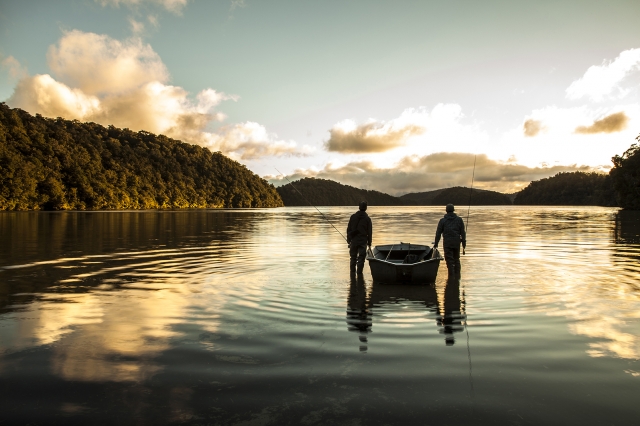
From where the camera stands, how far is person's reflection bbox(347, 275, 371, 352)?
8414 millimetres

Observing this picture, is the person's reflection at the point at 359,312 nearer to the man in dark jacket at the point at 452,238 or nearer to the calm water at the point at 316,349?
the calm water at the point at 316,349

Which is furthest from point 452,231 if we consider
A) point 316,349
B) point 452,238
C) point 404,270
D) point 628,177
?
point 628,177

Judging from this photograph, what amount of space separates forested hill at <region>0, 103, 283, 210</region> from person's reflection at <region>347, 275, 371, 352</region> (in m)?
91.3

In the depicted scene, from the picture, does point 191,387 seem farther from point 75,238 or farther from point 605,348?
point 75,238

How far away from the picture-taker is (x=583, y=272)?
16016 millimetres

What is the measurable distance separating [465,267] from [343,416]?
532 inches

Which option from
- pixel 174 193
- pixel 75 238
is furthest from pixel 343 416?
pixel 174 193

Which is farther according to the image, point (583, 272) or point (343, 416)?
point (583, 272)

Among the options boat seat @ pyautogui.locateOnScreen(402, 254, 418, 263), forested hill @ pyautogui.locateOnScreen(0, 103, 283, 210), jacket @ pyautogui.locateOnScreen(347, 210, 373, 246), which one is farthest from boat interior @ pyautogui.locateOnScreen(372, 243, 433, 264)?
forested hill @ pyautogui.locateOnScreen(0, 103, 283, 210)

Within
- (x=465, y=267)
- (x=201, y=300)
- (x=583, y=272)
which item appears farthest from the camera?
(x=465, y=267)

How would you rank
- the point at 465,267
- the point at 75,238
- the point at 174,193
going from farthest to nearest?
1. the point at 174,193
2. the point at 75,238
3. the point at 465,267

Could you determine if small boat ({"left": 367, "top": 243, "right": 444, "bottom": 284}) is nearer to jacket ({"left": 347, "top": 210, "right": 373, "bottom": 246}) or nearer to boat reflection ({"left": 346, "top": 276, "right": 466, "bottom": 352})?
boat reflection ({"left": 346, "top": 276, "right": 466, "bottom": 352})

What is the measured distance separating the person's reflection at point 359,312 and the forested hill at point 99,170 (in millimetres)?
91251

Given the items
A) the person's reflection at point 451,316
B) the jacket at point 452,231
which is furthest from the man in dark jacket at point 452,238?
the person's reflection at point 451,316
